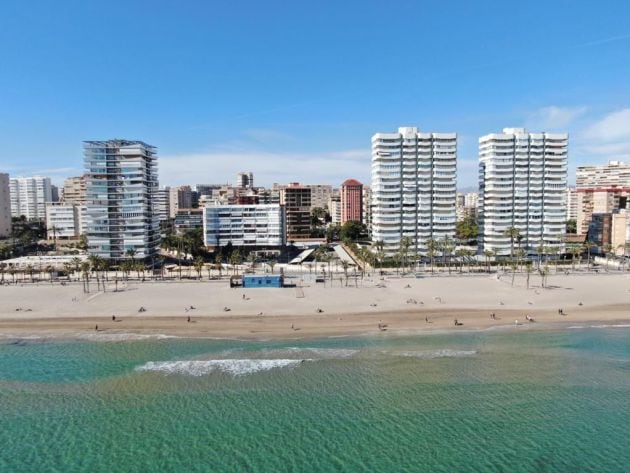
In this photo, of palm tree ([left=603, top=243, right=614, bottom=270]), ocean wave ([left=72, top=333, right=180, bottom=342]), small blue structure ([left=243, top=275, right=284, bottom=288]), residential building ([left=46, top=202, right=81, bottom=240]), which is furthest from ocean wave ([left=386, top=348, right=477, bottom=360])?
residential building ([left=46, top=202, right=81, bottom=240])

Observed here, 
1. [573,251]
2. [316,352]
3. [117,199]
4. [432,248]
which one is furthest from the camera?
[573,251]

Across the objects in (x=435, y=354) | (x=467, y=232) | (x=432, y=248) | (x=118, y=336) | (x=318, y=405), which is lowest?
(x=318, y=405)

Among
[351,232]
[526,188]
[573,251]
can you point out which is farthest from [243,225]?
[573,251]

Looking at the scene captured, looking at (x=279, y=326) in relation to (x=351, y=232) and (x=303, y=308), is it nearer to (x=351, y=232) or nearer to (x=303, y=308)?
(x=303, y=308)

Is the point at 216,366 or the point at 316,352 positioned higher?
the point at 316,352

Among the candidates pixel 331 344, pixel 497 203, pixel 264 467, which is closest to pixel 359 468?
pixel 264 467

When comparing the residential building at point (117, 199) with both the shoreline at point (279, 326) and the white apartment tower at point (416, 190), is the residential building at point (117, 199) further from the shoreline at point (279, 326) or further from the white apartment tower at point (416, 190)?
the white apartment tower at point (416, 190)

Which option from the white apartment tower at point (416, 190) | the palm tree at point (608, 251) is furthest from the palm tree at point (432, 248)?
the palm tree at point (608, 251)

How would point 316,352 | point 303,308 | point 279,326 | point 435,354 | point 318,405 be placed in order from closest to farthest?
point 318,405, point 435,354, point 316,352, point 279,326, point 303,308
